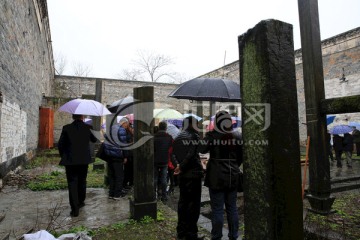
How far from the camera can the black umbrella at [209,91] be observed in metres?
4.78

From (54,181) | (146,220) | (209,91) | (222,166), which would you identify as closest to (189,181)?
(222,166)

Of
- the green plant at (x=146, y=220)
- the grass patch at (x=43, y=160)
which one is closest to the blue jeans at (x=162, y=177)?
the green plant at (x=146, y=220)

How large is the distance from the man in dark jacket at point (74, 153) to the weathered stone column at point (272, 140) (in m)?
3.82

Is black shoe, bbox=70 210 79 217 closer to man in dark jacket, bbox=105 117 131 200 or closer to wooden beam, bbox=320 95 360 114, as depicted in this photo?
man in dark jacket, bbox=105 117 131 200

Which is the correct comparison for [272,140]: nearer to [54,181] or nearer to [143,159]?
[143,159]

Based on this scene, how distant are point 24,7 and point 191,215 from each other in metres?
8.51

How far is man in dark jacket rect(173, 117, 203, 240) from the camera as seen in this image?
3.88 m

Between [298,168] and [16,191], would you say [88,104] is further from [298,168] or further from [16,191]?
[298,168]

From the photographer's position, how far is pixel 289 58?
1.62 meters

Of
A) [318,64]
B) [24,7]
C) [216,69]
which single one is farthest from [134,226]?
[216,69]

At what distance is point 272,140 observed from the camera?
1.53 meters

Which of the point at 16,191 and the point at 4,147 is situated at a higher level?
the point at 4,147

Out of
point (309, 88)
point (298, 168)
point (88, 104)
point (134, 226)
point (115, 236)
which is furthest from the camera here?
point (88, 104)

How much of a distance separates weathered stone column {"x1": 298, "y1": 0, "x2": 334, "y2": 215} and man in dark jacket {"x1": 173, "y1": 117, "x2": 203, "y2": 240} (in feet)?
6.66
